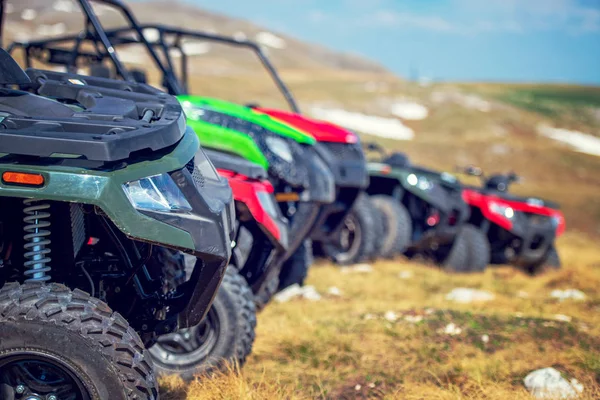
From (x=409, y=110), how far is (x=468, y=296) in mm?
37851

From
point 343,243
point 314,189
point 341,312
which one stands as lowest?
point 343,243

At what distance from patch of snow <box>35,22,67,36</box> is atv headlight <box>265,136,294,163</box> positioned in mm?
82167

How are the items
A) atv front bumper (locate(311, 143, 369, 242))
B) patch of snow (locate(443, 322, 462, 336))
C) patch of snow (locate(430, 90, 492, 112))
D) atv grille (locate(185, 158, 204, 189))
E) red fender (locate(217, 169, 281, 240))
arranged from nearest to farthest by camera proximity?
atv grille (locate(185, 158, 204, 189))
red fender (locate(217, 169, 281, 240))
patch of snow (locate(443, 322, 462, 336))
atv front bumper (locate(311, 143, 369, 242))
patch of snow (locate(430, 90, 492, 112))

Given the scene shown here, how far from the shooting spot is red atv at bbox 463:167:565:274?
29.1ft

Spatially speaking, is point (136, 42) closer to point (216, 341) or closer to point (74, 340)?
point (216, 341)

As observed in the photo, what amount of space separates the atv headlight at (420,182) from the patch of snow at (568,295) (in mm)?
1989

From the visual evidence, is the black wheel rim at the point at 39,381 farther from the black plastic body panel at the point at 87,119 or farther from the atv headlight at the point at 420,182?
the atv headlight at the point at 420,182

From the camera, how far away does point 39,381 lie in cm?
278

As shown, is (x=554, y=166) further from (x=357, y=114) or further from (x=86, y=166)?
(x=86, y=166)

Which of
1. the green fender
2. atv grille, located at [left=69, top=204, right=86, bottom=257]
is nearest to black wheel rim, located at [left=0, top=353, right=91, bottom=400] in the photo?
atv grille, located at [left=69, top=204, right=86, bottom=257]

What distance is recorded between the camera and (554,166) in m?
29.1

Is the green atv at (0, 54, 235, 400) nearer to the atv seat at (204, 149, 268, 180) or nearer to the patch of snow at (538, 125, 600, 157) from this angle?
the atv seat at (204, 149, 268, 180)

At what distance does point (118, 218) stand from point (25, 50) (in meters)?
7.94

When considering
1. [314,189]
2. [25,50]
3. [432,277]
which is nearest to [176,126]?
[314,189]
